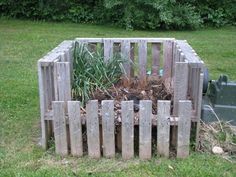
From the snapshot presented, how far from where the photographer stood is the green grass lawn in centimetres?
321

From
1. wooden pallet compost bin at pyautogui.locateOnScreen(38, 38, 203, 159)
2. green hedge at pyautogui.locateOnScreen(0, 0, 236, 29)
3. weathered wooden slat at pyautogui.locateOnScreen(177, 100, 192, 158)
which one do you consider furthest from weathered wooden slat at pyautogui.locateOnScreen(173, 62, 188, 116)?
green hedge at pyautogui.locateOnScreen(0, 0, 236, 29)

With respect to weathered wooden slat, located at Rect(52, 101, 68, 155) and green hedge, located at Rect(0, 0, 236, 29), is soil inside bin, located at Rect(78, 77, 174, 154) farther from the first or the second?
green hedge, located at Rect(0, 0, 236, 29)

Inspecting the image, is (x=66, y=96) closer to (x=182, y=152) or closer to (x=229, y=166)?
(x=182, y=152)

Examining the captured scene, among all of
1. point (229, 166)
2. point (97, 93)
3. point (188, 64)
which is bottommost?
point (229, 166)

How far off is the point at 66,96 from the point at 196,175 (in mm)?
1241

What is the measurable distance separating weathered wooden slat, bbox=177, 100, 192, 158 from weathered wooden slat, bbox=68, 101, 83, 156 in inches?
31.5

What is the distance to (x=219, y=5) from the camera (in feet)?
44.1

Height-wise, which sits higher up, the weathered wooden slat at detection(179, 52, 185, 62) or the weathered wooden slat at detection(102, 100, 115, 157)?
the weathered wooden slat at detection(179, 52, 185, 62)

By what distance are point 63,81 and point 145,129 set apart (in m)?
0.79

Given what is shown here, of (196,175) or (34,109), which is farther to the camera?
(34,109)

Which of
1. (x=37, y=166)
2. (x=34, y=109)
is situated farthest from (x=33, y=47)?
(x=37, y=166)

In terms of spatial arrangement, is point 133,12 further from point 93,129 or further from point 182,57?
point 93,129

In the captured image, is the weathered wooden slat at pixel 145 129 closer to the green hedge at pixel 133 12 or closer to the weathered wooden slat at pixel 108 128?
the weathered wooden slat at pixel 108 128

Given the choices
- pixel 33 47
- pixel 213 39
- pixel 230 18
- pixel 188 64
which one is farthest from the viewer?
pixel 230 18
